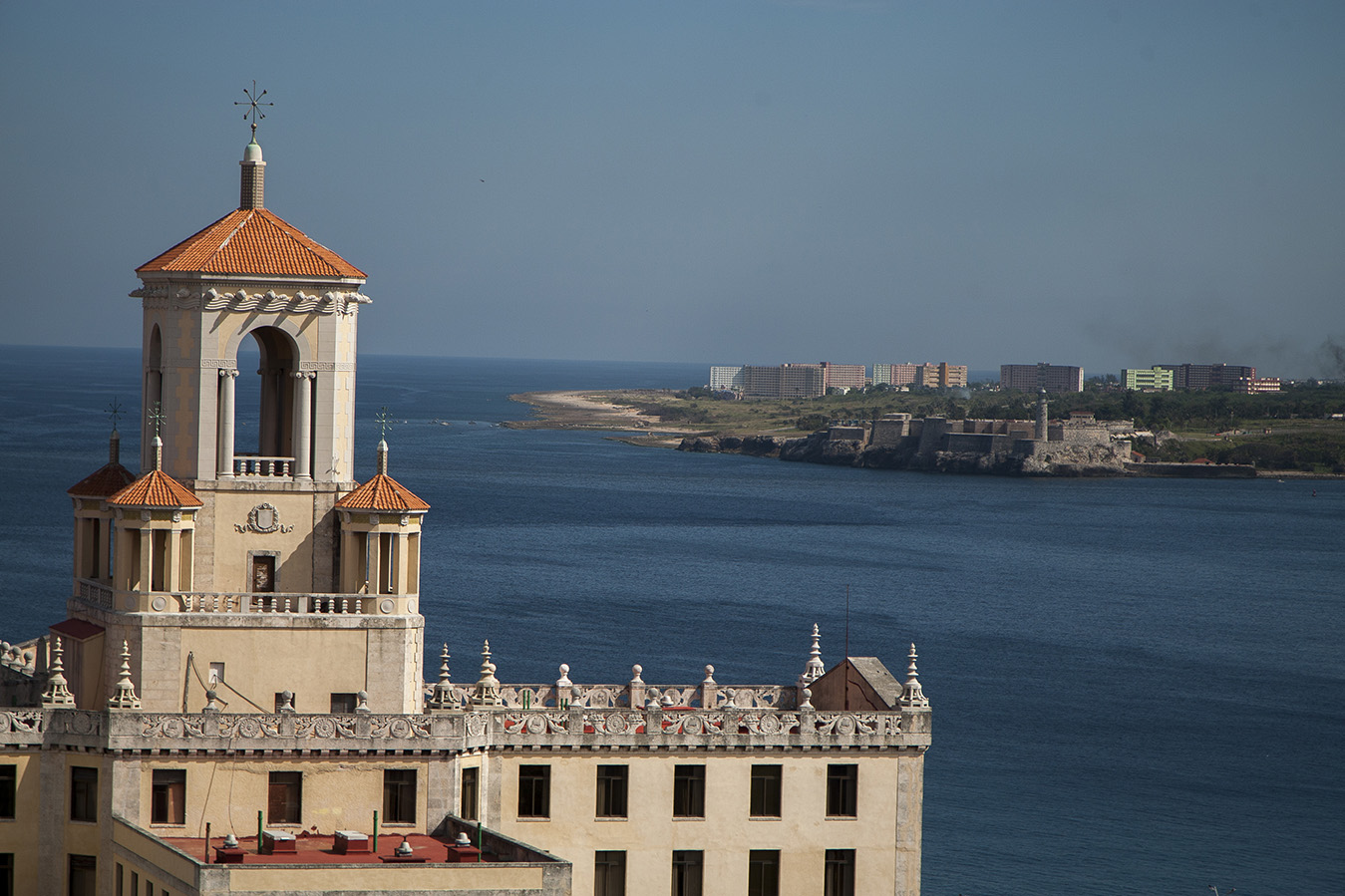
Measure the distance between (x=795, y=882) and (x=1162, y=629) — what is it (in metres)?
91.9

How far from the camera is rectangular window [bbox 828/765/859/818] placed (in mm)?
40344

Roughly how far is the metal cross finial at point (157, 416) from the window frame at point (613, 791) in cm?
1163

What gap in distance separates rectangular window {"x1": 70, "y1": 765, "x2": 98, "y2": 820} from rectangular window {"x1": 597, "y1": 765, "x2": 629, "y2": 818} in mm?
10125

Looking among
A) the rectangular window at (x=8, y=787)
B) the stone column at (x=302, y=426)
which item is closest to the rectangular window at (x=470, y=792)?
the stone column at (x=302, y=426)

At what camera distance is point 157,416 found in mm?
39281

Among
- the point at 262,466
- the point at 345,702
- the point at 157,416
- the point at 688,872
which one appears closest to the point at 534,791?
the point at 688,872

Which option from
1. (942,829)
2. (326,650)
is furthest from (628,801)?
(942,829)

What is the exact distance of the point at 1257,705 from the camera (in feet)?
335

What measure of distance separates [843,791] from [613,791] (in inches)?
198

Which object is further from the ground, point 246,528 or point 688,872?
point 246,528

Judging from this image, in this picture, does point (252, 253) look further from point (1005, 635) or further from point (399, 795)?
point (1005, 635)

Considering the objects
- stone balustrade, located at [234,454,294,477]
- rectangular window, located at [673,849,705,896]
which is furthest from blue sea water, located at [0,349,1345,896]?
stone balustrade, located at [234,454,294,477]

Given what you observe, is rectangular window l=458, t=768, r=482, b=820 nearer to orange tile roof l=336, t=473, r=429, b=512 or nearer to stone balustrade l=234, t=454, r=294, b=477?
orange tile roof l=336, t=473, r=429, b=512

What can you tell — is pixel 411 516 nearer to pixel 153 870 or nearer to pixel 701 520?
pixel 153 870
